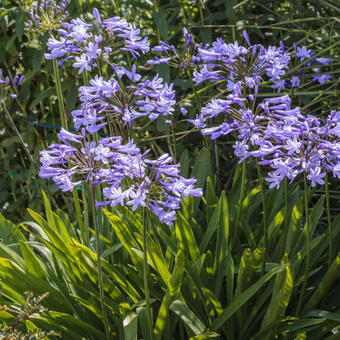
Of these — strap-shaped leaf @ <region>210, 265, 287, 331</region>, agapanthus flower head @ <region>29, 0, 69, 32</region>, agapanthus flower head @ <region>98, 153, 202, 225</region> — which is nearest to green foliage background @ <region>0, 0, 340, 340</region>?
strap-shaped leaf @ <region>210, 265, 287, 331</region>

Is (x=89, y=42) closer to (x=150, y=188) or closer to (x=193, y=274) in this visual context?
(x=150, y=188)

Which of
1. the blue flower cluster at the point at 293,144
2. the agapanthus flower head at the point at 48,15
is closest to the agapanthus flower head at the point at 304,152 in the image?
the blue flower cluster at the point at 293,144

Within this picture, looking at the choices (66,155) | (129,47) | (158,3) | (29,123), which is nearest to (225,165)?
(158,3)

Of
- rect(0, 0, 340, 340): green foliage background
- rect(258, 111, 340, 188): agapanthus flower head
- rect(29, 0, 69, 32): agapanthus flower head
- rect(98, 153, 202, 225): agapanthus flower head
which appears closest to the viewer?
rect(98, 153, 202, 225): agapanthus flower head

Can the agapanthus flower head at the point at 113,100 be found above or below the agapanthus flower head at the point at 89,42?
below

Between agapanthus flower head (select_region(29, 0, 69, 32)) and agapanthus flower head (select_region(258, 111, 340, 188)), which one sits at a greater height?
agapanthus flower head (select_region(29, 0, 69, 32))

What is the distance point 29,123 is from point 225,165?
144cm

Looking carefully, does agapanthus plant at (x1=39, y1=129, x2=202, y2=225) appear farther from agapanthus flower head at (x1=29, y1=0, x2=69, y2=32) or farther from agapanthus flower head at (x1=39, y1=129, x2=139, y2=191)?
agapanthus flower head at (x1=29, y1=0, x2=69, y2=32)

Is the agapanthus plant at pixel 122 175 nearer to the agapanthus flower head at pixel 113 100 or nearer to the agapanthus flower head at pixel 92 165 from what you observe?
the agapanthus flower head at pixel 92 165

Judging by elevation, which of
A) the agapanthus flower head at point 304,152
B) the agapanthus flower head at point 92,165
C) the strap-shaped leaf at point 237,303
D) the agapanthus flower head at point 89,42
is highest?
the agapanthus flower head at point 89,42

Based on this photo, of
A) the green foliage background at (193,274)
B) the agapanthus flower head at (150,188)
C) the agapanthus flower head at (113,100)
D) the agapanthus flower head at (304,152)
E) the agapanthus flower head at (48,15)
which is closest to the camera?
the agapanthus flower head at (150,188)

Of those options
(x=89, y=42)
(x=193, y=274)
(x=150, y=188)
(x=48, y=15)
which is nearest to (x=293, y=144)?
(x=150, y=188)

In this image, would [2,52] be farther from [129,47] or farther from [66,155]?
[66,155]

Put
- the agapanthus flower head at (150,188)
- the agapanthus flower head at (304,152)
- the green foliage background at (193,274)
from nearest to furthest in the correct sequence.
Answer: the agapanthus flower head at (150,188) → the agapanthus flower head at (304,152) → the green foliage background at (193,274)
